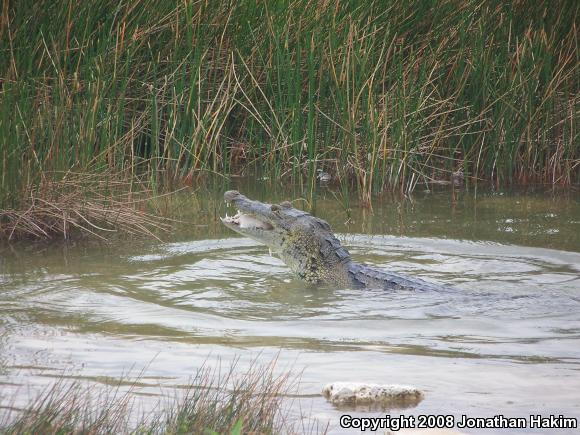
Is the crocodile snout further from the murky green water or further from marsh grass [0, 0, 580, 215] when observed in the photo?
marsh grass [0, 0, 580, 215]

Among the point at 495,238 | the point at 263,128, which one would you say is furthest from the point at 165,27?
the point at 495,238

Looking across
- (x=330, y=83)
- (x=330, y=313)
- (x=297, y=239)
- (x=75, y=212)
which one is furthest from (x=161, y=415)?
(x=330, y=83)

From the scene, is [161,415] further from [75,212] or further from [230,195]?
[75,212]

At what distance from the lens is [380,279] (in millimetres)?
6957

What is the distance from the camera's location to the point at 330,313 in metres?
6.36

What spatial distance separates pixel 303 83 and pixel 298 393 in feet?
23.9

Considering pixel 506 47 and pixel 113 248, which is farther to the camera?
pixel 506 47

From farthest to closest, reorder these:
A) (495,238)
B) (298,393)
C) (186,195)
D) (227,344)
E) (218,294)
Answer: (186,195)
(495,238)
(218,294)
(227,344)
(298,393)

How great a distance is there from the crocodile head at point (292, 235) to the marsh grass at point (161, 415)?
3384 mm

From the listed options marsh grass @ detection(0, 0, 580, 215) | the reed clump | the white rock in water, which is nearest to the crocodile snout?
the reed clump

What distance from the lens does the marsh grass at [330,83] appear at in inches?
384

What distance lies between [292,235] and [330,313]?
139 cm

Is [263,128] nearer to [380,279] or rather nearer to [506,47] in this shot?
[506,47]

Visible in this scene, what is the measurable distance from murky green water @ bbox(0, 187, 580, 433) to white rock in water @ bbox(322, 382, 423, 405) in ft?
0.19
